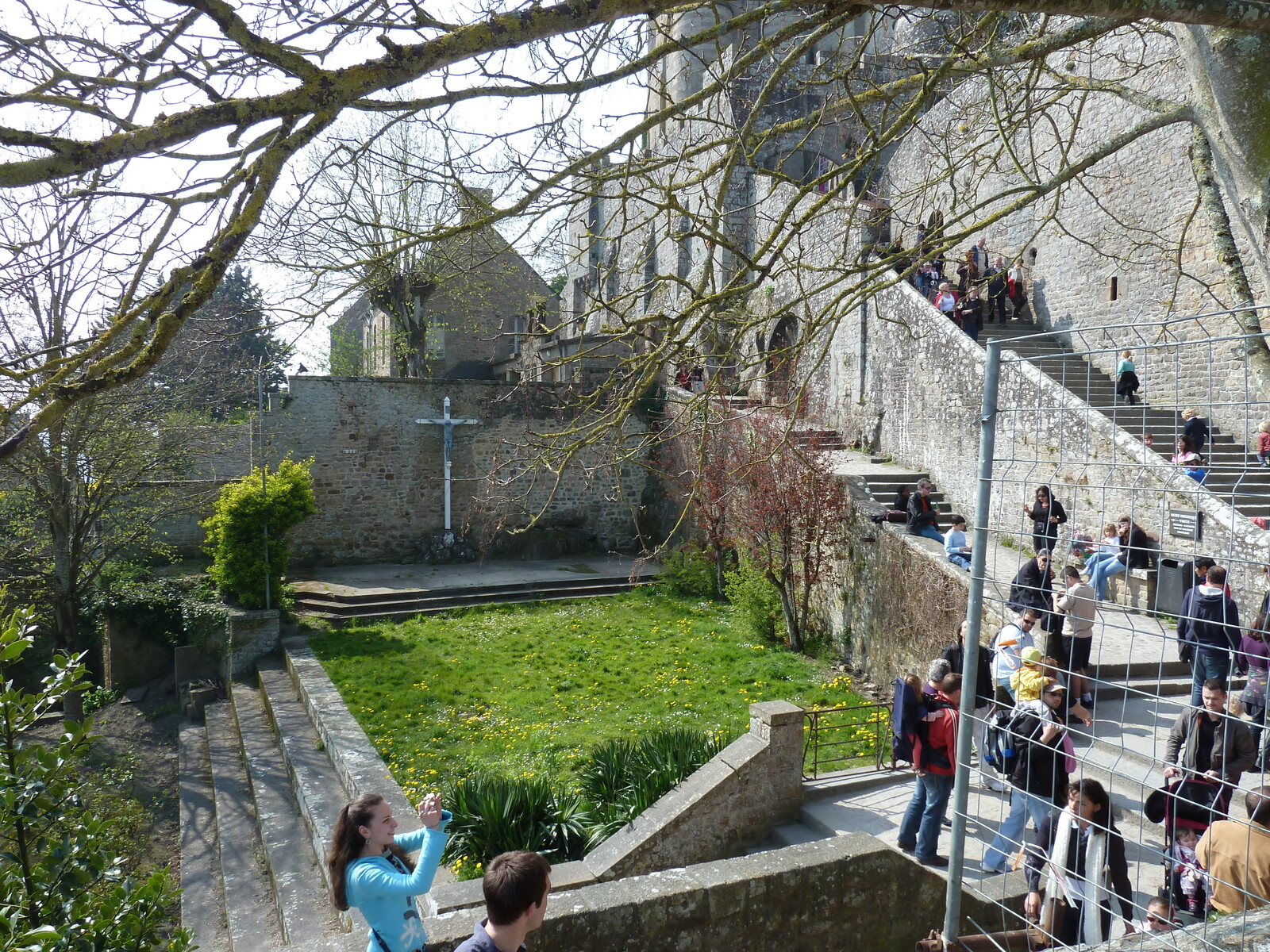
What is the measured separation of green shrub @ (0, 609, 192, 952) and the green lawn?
5027mm

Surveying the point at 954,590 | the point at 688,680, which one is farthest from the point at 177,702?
the point at 954,590

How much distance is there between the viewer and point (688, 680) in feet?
33.1

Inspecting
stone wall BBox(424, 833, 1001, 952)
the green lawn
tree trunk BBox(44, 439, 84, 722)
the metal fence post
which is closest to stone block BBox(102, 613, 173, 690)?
tree trunk BBox(44, 439, 84, 722)

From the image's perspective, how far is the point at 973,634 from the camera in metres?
2.93

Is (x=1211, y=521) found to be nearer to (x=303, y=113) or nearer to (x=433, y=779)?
(x=433, y=779)

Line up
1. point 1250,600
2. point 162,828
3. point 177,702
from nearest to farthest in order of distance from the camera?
point 1250,600 < point 162,828 < point 177,702

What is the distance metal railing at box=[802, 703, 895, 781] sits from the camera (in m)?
6.98

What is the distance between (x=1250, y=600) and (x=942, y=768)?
4889mm

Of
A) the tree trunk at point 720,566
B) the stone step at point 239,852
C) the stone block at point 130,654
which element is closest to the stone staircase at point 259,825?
the stone step at point 239,852

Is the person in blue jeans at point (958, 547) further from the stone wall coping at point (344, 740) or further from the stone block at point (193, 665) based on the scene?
the stone block at point (193, 665)

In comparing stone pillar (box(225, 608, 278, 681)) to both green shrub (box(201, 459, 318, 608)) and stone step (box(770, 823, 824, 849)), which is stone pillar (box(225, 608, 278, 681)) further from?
stone step (box(770, 823, 824, 849))

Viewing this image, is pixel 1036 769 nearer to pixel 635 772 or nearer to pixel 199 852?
pixel 635 772

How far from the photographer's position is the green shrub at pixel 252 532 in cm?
1246

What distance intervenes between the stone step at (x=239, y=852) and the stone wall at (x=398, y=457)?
6817 mm
